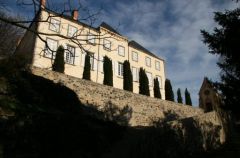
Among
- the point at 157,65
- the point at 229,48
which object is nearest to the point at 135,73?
the point at 157,65

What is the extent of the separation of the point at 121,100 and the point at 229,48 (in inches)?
298

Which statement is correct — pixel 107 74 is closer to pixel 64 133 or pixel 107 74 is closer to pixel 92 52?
pixel 92 52

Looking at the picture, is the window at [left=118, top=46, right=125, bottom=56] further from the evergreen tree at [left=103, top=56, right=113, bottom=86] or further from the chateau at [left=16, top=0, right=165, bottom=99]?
the evergreen tree at [left=103, top=56, right=113, bottom=86]

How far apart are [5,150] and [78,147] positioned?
2366 millimetres

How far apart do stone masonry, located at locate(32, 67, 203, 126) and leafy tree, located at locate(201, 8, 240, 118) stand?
6183 millimetres

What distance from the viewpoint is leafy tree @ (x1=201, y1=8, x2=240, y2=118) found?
33.1ft

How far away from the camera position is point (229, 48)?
1019cm

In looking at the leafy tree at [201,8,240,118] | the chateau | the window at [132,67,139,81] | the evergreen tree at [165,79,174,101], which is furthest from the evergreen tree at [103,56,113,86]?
the leafy tree at [201,8,240,118]

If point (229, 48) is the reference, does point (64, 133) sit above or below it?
below

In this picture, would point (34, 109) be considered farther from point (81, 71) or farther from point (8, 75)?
point (81, 71)

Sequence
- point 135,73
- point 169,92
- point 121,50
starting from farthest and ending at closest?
point 135,73 → point 121,50 → point 169,92

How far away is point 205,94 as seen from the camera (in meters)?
34.4

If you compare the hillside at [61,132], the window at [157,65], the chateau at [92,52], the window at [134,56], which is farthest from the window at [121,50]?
the hillside at [61,132]

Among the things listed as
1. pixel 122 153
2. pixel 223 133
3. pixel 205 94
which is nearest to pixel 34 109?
pixel 122 153
